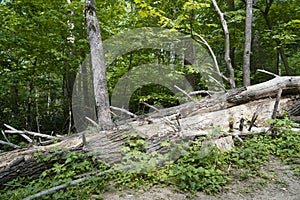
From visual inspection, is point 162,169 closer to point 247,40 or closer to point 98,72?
point 98,72

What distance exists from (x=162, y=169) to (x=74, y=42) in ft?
19.4

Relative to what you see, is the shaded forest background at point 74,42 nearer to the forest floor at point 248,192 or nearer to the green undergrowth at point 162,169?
the green undergrowth at point 162,169

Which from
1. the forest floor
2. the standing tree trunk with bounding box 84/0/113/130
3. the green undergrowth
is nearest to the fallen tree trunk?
the green undergrowth

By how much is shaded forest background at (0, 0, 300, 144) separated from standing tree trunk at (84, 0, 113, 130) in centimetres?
130

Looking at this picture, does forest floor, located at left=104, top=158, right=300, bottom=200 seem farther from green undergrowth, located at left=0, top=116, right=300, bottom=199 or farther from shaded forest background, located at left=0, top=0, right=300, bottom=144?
shaded forest background, located at left=0, top=0, right=300, bottom=144

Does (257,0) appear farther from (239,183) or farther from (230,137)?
(239,183)

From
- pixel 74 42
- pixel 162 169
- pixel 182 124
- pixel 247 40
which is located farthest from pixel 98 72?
pixel 247 40

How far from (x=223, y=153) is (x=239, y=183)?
700 mm

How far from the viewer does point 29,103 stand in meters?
7.89

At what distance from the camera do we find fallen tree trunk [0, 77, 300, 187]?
3.44 m

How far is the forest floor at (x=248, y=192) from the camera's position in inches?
105

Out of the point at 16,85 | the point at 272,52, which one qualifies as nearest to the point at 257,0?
the point at 272,52

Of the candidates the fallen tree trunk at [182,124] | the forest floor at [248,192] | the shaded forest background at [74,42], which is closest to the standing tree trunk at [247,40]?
the shaded forest background at [74,42]

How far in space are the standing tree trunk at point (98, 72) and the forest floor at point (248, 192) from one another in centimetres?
207
